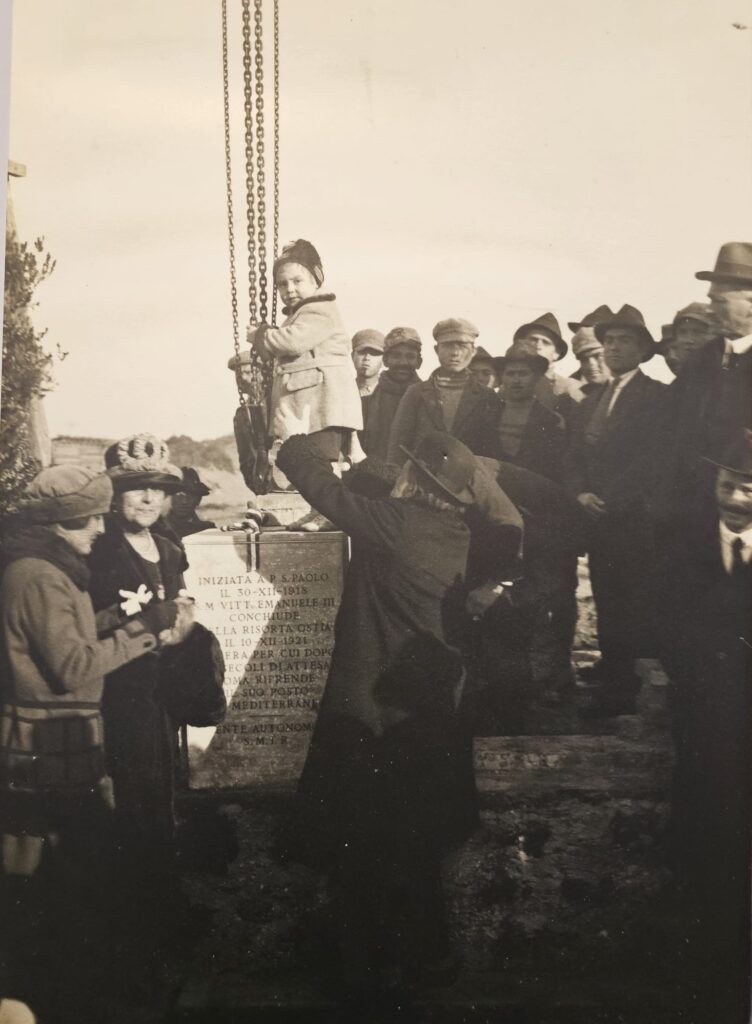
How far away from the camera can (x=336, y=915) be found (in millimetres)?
4684

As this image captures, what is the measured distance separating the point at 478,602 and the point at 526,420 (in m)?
0.82

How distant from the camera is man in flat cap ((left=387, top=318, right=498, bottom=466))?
4.94 m

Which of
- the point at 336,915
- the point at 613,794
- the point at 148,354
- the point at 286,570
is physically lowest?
the point at 336,915

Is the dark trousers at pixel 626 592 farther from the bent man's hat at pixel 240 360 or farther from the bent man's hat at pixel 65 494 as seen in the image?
the bent man's hat at pixel 65 494

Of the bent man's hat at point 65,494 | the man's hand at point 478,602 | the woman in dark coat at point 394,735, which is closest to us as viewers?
the woman in dark coat at point 394,735

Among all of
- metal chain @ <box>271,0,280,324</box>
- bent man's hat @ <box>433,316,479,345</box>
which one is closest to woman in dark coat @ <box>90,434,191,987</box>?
metal chain @ <box>271,0,280,324</box>

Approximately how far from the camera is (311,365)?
A: 5.01 m

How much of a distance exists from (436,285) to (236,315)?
0.89 meters

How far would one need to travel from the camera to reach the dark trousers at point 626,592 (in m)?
4.87

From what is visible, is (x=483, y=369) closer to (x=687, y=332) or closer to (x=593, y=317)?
(x=593, y=317)

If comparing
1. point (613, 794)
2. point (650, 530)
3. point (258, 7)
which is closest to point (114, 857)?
point (613, 794)

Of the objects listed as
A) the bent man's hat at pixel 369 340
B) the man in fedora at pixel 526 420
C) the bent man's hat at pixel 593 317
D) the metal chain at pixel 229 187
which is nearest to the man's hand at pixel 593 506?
the man in fedora at pixel 526 420

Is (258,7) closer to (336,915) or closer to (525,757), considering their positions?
(525,757)

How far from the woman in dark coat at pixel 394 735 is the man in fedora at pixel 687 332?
1.00 m
